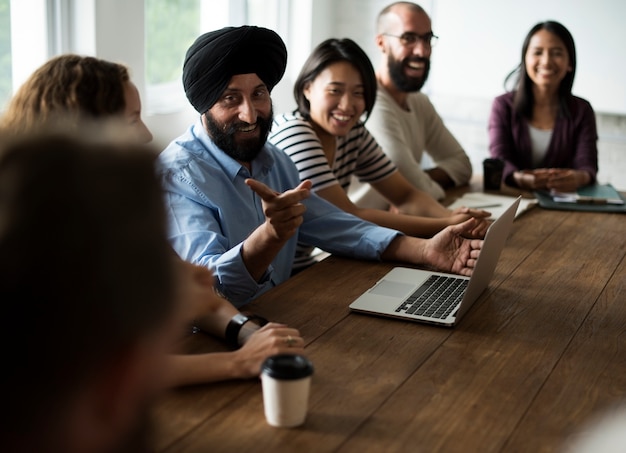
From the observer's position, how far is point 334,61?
9.38 ft

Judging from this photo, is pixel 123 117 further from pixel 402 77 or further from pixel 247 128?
pixel 402 77

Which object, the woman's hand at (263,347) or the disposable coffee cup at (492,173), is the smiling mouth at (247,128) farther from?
the disposable coffee cup at (492,173)

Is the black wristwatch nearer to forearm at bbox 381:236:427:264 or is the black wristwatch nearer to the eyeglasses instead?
forearm at bbox 381:236:427:264

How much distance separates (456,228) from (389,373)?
85 centimetres

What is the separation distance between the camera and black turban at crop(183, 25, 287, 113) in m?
2.17

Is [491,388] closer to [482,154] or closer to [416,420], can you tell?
[416,420]

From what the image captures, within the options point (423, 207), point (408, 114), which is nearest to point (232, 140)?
point (423, 207)

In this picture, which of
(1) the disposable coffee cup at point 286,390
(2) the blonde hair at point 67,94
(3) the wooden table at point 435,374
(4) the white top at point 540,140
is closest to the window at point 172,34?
(4) the white top at point 540,140

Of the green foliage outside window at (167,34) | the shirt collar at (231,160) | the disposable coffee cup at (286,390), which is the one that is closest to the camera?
the disposable coffee cup at (286,390)

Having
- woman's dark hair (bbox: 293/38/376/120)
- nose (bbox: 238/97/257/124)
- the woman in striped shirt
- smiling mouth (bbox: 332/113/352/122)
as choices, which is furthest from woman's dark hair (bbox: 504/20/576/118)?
nose (bbox: 238/97/257/124)

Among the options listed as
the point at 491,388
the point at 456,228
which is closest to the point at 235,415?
the point at 491,388

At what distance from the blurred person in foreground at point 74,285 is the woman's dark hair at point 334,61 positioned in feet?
7.44

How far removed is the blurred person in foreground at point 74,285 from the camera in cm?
59

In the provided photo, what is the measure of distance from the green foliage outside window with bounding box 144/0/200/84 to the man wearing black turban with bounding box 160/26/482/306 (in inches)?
79.0
